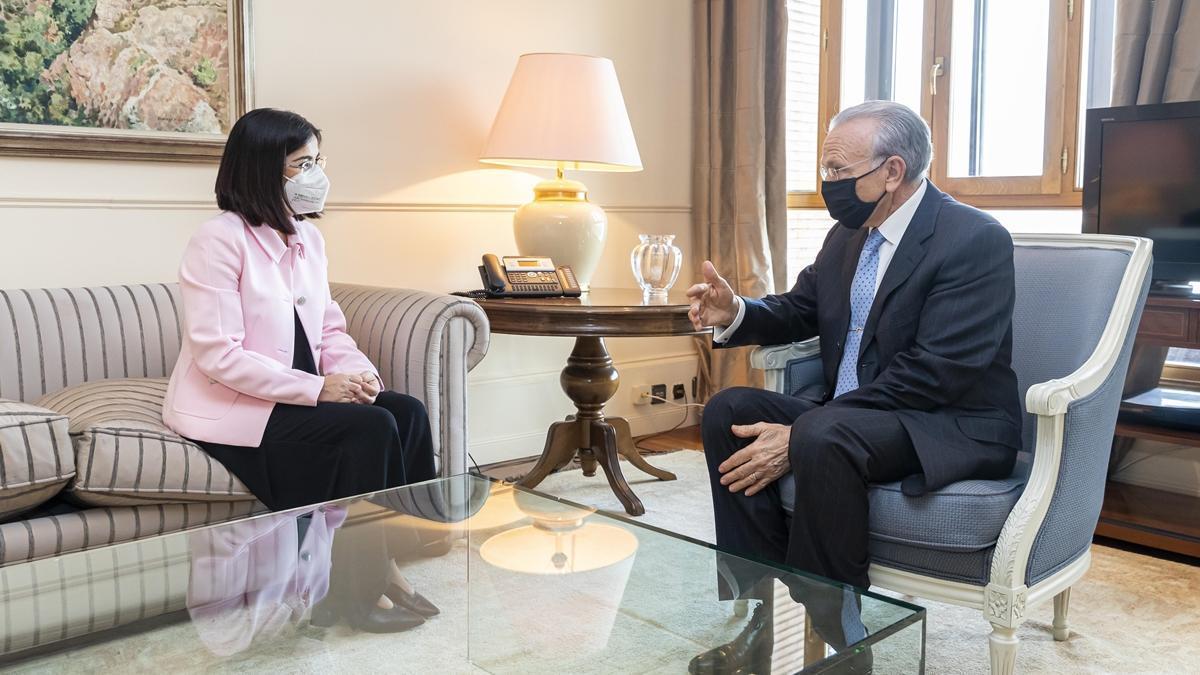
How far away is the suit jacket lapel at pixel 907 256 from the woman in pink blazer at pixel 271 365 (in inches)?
42.3

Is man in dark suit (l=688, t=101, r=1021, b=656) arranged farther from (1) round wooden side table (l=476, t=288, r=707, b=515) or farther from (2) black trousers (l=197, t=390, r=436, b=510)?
(2) black trousers (l=197, t=390, r=436, b=510)

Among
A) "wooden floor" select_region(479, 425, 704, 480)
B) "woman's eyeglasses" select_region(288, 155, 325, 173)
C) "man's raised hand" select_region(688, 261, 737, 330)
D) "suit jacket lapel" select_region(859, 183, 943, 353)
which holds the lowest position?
"wooden floor" select_region(479, 425, 704, 480)

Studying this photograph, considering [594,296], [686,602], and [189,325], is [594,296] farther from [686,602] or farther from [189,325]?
[686,602]

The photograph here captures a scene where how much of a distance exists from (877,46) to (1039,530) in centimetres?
265

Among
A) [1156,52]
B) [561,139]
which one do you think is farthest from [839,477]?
[1156,52]

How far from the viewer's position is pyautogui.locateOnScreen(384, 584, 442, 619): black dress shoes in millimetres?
1715

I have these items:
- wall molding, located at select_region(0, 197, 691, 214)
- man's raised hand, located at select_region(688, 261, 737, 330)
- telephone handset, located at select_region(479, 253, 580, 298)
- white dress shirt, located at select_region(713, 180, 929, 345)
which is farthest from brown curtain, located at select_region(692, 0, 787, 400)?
white dress shirt, located at select_region(713, 180, 929, 345)

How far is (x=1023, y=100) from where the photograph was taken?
3.59 meters

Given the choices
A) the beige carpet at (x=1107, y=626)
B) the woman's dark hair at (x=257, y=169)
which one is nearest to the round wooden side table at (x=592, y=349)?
the beige carpet at (x=1107, y=626)

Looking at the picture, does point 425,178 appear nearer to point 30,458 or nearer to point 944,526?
point 30,458

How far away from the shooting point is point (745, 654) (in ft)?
4.68

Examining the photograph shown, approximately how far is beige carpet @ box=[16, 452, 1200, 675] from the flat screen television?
0.97 meters

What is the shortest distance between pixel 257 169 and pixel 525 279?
101 cm

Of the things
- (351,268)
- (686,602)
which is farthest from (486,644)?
(351,268)
